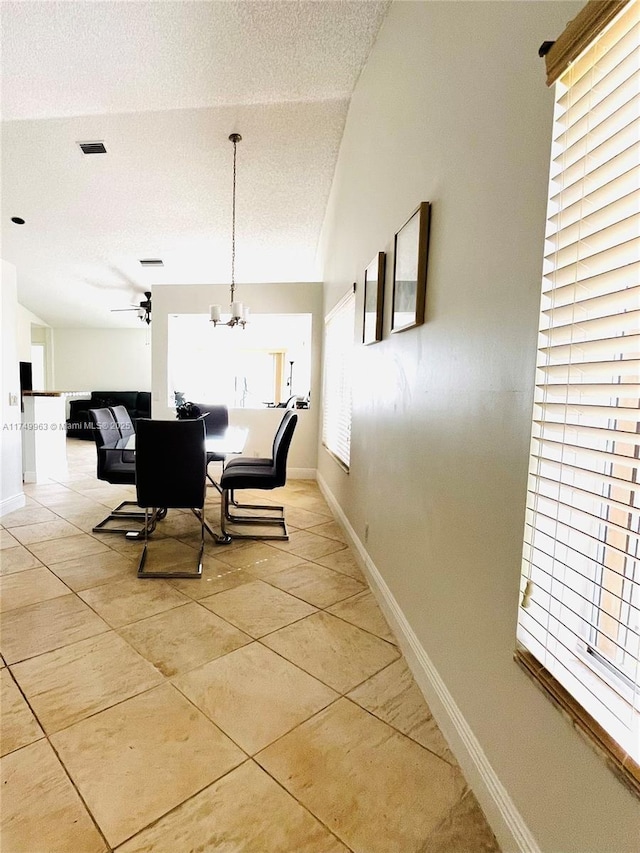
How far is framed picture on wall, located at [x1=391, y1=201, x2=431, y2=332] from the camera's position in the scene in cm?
167

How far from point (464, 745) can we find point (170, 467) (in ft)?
7.05

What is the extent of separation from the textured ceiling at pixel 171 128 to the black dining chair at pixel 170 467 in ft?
8.39

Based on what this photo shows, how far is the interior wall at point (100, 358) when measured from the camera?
9797 mm

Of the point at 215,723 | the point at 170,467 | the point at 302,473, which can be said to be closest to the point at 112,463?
the point at 170,467

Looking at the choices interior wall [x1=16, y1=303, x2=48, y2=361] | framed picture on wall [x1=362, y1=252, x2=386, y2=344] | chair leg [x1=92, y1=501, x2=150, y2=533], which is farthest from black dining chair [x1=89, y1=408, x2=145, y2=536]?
interior wall [x1=16, y1=303, x2=48, y2=361]

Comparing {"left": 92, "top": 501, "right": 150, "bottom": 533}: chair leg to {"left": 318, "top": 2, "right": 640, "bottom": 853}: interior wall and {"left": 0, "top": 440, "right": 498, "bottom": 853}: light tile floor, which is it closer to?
{"left": 0, "top": 440, "right": 498, "bottom": 853}: light tile floor

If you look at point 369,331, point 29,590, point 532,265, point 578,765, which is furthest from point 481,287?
point 29,590

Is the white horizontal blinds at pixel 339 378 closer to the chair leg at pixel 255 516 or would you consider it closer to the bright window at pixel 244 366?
the chair leg at pixel 255 516

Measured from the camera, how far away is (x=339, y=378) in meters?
4.11

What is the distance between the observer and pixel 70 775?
1.24m

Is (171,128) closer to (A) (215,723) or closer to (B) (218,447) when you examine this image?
(B) (218,447)

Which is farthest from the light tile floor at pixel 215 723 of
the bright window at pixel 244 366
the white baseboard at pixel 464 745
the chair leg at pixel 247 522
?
the bright window at pixel 244 366

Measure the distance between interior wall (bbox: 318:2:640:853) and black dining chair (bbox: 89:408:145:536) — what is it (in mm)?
2248

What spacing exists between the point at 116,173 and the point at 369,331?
401cm
